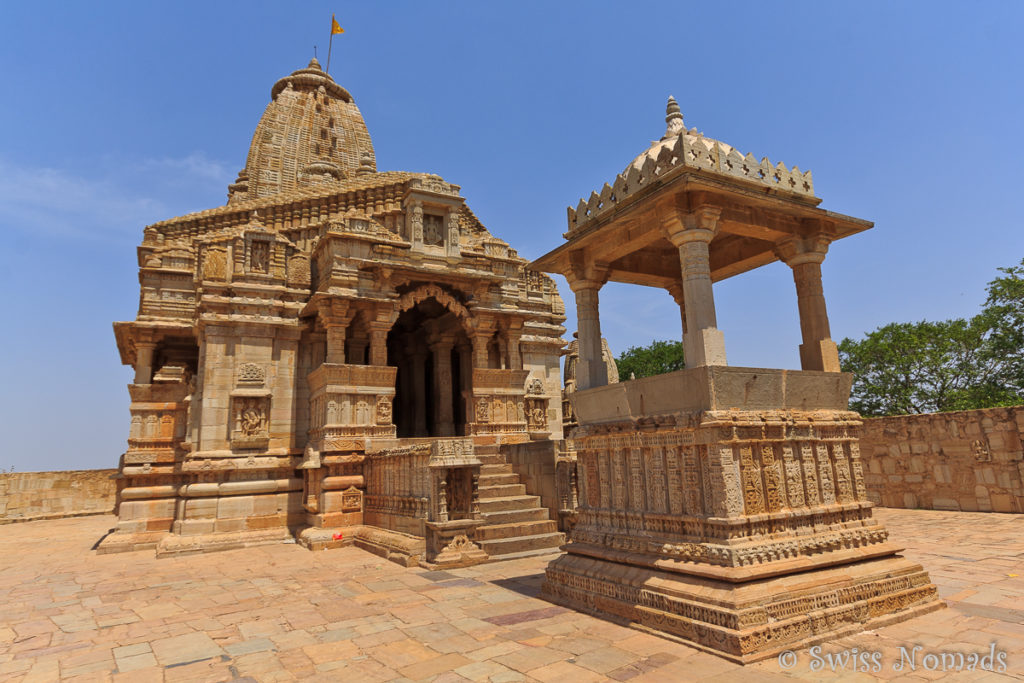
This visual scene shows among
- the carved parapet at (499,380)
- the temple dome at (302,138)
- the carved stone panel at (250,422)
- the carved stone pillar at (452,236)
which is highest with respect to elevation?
the temple dome at (302,138)

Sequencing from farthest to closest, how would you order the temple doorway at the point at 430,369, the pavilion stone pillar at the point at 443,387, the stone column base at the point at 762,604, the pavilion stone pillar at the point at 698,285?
the temple doorway at the point at 430,369
the pavilion stone pillar at the point at 443,387
the pavilion stone pillar at the point at 698,285
the stone column base at the point at 762,604

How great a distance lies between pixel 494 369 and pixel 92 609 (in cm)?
937

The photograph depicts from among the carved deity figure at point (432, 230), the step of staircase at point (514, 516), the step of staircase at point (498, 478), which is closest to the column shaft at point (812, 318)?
the step of staircase at point (514, 516)

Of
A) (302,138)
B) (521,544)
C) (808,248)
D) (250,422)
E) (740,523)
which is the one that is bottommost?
(521,544)

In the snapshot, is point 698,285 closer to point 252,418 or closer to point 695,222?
point 695,222

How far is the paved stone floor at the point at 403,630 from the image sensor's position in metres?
4.49

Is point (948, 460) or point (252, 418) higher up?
point (252, 418)

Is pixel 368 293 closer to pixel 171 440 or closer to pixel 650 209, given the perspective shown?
pixel 171 440

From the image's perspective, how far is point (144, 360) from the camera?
16.6 meters

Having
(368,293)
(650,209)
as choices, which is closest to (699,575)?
(650,209)

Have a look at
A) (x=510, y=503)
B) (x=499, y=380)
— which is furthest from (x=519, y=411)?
(x=510, y=503)

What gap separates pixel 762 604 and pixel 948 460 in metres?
11.7

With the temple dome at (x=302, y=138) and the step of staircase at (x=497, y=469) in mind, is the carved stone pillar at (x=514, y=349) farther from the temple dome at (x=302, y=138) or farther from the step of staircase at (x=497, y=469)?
the temple dome at (x=302, y=138)

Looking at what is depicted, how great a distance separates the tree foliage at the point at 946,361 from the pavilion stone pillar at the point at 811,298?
23.5 metres
